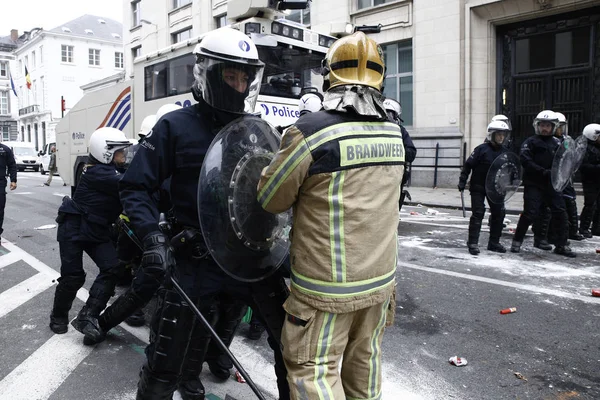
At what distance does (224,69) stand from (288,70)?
639cm

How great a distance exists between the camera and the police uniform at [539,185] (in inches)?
280

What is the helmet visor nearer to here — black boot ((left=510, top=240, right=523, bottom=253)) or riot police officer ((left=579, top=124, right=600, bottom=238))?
black boot ((left=510, top=240, right=523, bottom=253))

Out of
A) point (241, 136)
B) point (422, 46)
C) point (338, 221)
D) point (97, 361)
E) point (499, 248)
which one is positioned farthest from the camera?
point (422, 46)

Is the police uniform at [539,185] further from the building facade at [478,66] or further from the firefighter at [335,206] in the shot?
the building facade at [478,66]

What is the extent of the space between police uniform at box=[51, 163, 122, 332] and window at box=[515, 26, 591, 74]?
1412 centimetres

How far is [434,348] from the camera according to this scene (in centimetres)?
388

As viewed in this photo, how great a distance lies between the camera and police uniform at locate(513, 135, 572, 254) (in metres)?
7.11

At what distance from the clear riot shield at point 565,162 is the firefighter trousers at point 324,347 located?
229 inches

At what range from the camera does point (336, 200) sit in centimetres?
200

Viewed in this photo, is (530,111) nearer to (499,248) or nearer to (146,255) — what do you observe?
(499,248)

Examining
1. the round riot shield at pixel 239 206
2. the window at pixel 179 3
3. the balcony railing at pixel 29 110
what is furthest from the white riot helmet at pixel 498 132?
the balcony railing at pixel 29 110

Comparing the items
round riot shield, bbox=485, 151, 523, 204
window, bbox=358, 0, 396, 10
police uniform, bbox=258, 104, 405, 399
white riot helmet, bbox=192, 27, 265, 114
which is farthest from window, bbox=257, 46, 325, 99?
window, bbox=358, 0, 396, 10

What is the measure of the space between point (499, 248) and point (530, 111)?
958cm

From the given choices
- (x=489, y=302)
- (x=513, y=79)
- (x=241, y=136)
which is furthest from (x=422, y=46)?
(x=241, y=136)
